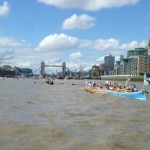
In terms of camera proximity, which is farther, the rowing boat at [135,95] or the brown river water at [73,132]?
the rowing boat at [135,95]

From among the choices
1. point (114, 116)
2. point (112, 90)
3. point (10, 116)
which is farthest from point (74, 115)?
point (112, 90)

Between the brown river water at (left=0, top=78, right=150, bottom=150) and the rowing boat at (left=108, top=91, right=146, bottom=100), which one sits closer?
the brown river water at (left=0, top=78, right=150, bottom=150)

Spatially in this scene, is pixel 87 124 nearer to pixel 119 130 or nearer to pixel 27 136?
pixel 119 130

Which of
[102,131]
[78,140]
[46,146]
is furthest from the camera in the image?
[102,131]

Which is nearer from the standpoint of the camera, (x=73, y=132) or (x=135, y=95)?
(x=73, y=132)

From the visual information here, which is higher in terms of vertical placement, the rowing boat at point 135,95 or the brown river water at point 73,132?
the rowing boat at point 135,95

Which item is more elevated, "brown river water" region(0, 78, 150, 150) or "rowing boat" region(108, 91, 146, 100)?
"rowing boat" region(108, 91, 146, 100)

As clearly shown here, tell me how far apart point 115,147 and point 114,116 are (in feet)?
39.8

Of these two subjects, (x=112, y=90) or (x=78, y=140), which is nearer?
(x=78, y=140)

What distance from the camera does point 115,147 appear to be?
67.4ft

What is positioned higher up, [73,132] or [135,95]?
[135,95]

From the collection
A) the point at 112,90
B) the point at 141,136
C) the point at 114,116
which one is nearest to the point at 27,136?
the point at 141,136

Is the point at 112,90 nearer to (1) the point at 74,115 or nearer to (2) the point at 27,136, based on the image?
(1) the point at 74,115

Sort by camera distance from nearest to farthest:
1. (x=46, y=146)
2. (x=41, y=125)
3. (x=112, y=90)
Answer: (x=46, y=146)
(x=41, y=125)
(x=112, y=90)
